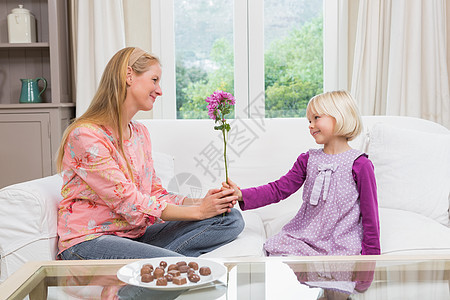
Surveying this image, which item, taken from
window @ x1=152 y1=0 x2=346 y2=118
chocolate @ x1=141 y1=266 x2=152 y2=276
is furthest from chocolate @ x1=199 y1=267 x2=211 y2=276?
window @ x1=152 y1=0 x2=346 y2=118

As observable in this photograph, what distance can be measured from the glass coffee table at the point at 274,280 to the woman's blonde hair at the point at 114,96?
0.55 meters

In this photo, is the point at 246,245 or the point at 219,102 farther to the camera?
the point at 246,245

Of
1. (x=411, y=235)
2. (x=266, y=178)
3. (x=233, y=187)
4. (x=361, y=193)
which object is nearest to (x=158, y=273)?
(x=233, y=187)

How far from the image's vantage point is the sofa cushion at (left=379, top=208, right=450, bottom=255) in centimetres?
167

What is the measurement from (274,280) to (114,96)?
0.87 metres

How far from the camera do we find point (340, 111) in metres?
1.79

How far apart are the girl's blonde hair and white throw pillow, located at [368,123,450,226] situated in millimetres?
344

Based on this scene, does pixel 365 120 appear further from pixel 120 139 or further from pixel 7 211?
pixel 7 211

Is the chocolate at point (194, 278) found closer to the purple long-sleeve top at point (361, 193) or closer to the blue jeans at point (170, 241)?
the blue jeans at point (170, 241)

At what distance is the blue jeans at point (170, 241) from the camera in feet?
4.91

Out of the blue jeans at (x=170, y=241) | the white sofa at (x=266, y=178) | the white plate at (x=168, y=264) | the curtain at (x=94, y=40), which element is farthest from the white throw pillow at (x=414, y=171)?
the curtain at (x=94, y=40)

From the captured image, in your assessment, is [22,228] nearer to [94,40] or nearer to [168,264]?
[168,264]

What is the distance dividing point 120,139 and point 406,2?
82.1 inches

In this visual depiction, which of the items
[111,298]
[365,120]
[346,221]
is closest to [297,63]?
[365,120]
